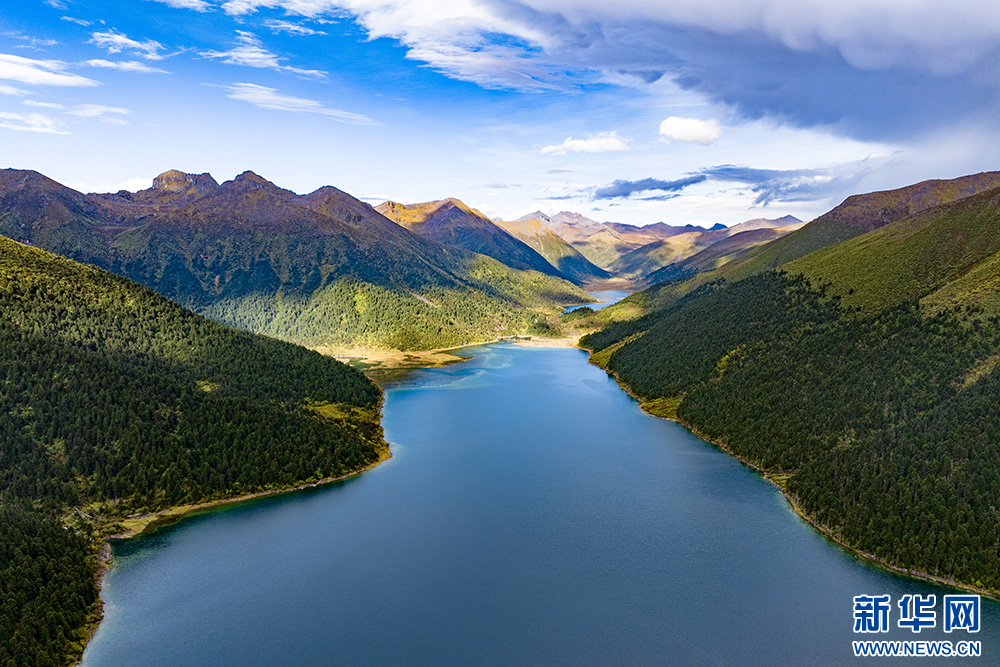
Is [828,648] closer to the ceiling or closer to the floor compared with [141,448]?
closer to the floor

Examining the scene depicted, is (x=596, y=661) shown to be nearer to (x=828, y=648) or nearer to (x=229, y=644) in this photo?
(x=828, y=648)

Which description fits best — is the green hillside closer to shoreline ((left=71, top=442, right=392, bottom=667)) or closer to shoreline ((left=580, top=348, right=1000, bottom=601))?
shoreline ((left=580, top=348, right=1000, bottom=601))

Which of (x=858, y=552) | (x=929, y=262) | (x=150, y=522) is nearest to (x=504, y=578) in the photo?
(x=858, y=552)

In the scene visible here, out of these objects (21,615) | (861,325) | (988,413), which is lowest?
(21,615)

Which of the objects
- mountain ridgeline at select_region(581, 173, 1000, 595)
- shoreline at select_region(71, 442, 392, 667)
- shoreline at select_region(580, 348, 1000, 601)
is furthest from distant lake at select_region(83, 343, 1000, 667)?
mountain ridgeline at select_region(581, 173, 1000, 595)

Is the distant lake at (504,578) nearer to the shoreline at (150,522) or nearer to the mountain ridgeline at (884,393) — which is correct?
the shoreline at (150,522)

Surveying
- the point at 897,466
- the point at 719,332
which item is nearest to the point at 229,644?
the point at 897,466
